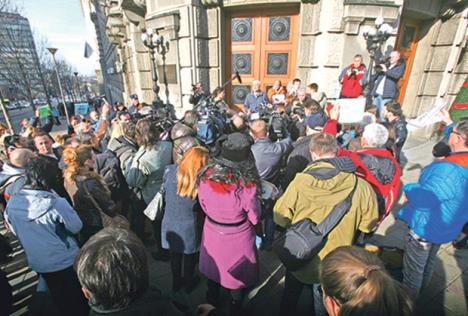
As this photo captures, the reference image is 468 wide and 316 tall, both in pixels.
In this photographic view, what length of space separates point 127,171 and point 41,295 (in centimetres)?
165

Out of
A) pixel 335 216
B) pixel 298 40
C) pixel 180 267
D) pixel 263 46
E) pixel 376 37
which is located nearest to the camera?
pixel 335 216

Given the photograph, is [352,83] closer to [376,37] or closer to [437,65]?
[376,37]

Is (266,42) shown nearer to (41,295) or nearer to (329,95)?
(329,95)

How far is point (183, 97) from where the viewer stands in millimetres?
8688

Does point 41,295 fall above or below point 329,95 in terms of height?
below

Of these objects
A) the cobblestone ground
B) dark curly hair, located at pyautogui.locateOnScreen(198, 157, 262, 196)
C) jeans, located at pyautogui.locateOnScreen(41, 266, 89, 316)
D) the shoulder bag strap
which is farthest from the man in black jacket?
jeans, located at pyautogui.locateOnScreen(41, 266, 89, 316)

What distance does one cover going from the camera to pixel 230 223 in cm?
194

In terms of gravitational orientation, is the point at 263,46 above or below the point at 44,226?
above

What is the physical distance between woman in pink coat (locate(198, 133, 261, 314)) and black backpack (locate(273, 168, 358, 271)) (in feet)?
1.13

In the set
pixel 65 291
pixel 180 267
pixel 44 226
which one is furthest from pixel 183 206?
pixel 65 291

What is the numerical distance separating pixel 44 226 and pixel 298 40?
7898 millimetres

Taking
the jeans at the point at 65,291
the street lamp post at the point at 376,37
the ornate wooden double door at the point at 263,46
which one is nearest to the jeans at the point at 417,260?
the jeans at the point at 65,291

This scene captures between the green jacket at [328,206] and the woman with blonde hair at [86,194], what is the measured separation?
1.89m

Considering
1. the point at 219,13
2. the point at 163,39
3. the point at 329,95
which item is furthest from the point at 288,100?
the point at 163,39
